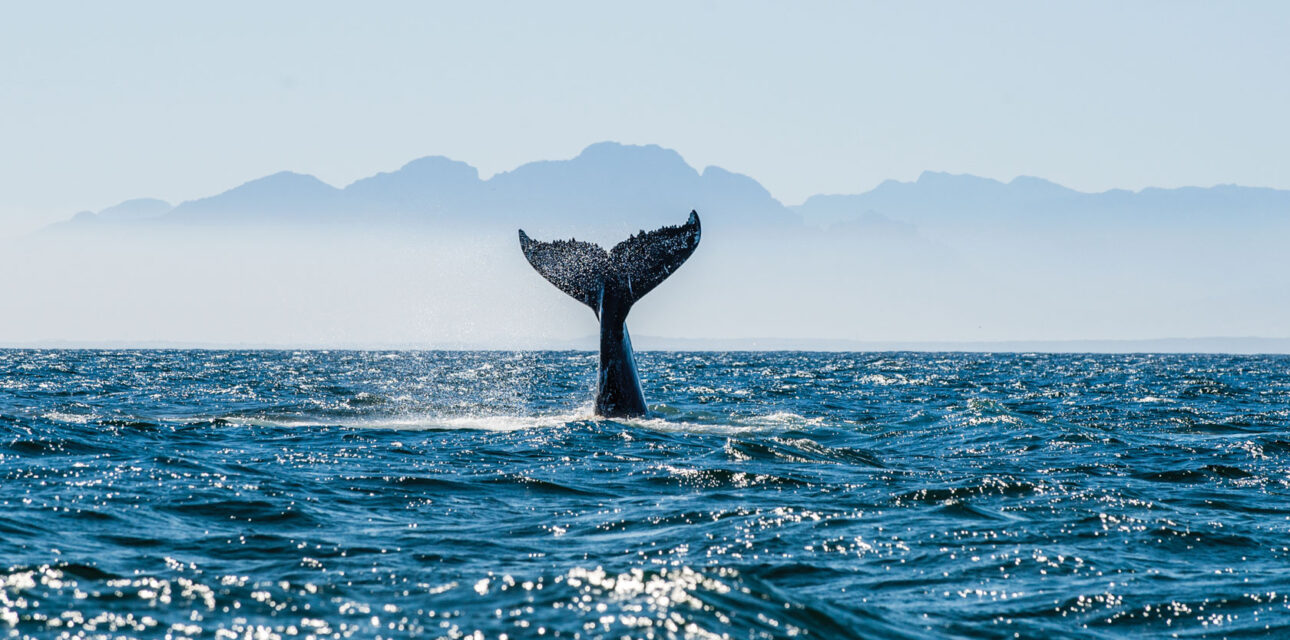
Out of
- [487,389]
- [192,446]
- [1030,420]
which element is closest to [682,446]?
[192,446]

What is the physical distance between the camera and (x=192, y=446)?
1577 cm

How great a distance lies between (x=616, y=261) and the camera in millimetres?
19234

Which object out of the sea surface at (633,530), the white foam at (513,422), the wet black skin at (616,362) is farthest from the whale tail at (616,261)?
the sea surface at (633,530)

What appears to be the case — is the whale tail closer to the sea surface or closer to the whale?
the whale

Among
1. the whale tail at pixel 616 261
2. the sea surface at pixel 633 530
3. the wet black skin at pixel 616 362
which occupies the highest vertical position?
the whale tail at pixel 616 261

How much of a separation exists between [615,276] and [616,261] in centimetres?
22

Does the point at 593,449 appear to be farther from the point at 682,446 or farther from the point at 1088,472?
the point at 1088,472

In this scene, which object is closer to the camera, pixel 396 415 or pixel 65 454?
pixel 65 454

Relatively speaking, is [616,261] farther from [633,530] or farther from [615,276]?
[633,530]

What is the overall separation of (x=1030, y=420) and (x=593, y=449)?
9497 mm

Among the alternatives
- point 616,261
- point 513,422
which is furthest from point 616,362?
point 513,422

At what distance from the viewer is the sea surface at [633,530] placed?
706 centimetres

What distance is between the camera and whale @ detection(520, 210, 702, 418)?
18.7 metres

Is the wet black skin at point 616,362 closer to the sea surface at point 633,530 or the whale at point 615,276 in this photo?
the whale at point 615,276
